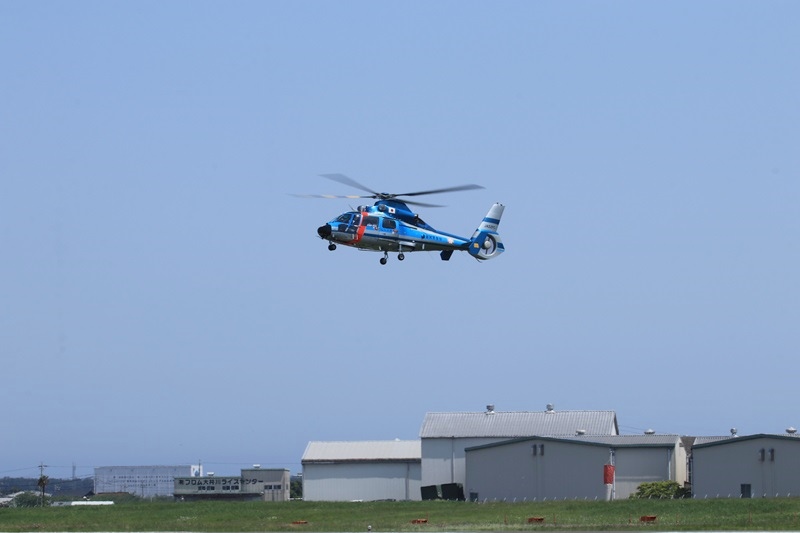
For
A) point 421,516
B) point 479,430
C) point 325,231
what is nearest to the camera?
point 325,231

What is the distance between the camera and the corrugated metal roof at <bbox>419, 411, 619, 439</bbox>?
9888cm

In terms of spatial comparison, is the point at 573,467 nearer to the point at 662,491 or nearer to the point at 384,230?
the point at 662,491

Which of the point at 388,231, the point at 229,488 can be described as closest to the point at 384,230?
the point at 388,231

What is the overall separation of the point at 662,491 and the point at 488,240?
19.2 metres

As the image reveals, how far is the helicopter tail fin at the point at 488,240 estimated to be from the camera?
7419 cm

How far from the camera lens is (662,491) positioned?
7869cm

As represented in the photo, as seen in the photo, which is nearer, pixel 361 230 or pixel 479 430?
pixel 361 230

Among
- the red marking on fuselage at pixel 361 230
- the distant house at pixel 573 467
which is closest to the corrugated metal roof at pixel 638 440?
the distant house at pixel 573 467

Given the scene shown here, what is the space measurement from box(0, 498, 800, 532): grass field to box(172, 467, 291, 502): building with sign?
25.0 meters

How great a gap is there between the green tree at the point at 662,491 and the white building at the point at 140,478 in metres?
102

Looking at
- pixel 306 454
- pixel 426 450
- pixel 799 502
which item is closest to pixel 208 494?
pixel 306 454

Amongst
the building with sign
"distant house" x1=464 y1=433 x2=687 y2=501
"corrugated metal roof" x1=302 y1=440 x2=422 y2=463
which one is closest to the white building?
the building with sign

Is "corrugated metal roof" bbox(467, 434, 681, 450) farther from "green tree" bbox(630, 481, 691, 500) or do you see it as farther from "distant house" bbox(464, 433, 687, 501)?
"green tree" bbox(630, 481, 691, 500)

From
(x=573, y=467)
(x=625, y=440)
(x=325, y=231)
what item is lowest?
(x=573, y=467)
